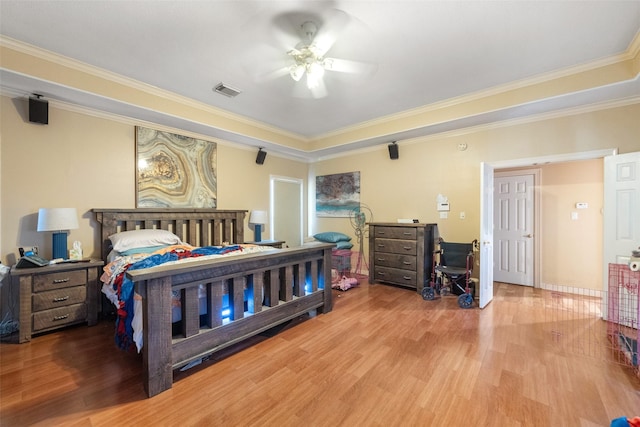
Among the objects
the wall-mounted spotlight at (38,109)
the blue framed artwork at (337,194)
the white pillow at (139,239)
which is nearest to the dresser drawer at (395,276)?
the blue framed artwork at (337,194)

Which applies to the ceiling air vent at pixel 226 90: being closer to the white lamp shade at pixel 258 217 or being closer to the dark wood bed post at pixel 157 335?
the white lamp shade at pixel 258 217

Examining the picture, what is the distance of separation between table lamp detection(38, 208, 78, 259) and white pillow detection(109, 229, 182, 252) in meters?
0.41

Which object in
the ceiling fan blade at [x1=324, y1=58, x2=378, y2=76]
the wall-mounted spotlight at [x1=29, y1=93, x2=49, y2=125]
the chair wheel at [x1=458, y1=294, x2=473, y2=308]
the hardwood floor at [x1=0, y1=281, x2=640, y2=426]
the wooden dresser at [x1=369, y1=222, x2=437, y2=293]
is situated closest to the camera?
the hardwood floor at [x1=0, y1=281, x2=640, y2=426]

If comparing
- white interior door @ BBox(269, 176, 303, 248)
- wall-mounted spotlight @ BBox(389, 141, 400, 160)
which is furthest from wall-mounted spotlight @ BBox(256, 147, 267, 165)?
wall-mounted spotlight @ BBox(389, 141, 400, 160)

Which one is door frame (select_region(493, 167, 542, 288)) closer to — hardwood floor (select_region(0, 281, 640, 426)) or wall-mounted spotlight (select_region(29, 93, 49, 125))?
hardwood floor (select_region(0, 281, 640, 426))

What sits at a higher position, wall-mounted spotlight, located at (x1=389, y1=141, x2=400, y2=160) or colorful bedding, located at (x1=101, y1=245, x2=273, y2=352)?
wall-mounted spotlight, located at (x1=389, y1=141, x2=400, y2=160)

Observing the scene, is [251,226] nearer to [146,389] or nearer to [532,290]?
[146,389]

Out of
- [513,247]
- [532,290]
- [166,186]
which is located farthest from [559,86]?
[166,186]

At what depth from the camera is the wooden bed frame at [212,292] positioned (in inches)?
67.9

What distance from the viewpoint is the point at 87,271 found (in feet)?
9.16

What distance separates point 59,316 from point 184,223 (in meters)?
1.67

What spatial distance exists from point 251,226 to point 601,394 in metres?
4.64

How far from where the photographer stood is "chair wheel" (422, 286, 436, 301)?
3.63 m

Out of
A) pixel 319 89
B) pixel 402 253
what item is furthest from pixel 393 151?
pixel 319 89
